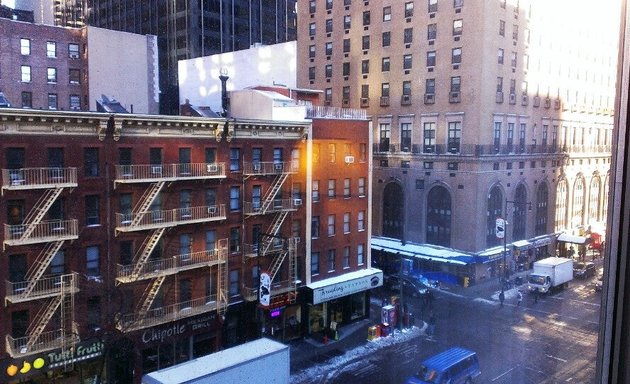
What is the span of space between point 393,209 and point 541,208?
1947 mm

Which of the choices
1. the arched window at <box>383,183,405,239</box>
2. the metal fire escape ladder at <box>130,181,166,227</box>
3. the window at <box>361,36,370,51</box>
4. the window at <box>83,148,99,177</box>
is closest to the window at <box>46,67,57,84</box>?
the window at <box>83,148,99,177</box>

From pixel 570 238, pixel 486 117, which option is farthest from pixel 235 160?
pixel 570 238

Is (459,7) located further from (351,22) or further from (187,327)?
(187,327)

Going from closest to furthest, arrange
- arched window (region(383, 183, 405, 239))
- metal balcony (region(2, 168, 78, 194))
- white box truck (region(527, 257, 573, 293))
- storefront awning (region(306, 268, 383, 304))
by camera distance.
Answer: white box truck (region(527, 257, 573, 293)) < metal balcony (region(2, 168, 78, 194)) < arched window (region(383, 183, 405, 239)) < storefront awning (region(306, 268, 383, 304))

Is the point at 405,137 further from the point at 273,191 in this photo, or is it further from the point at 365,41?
the point at 273,191

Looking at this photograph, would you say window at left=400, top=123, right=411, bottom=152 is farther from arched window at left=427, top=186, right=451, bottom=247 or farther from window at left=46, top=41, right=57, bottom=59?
window at left=46, top=41, right=57, bottom=59

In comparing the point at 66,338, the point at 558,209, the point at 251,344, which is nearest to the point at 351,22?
the point at 558,209

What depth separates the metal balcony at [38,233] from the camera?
4.62m

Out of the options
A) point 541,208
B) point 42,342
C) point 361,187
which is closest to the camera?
point 541,208

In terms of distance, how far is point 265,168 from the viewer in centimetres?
719

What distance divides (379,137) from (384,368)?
234 cm

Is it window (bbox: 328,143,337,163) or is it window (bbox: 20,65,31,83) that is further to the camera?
window (bbox: 328,143,337,163)

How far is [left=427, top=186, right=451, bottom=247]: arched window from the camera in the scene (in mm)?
4141

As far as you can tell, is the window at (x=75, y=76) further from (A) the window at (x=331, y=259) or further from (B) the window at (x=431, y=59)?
(A) the window at (x=331, y=259)
